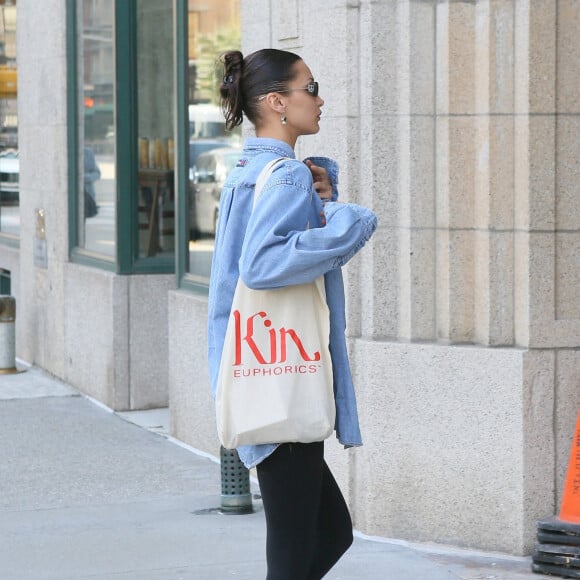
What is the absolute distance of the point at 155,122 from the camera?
10.4 meters

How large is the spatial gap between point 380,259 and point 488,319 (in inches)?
22.7

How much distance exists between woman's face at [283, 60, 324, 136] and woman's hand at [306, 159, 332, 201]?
12cm

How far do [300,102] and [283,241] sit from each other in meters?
0.46

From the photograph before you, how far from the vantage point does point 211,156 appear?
357 inches

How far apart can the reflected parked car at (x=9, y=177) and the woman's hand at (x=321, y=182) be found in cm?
1017

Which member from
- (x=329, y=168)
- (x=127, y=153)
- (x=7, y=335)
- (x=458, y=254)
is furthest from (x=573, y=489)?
(x=7, y=335)

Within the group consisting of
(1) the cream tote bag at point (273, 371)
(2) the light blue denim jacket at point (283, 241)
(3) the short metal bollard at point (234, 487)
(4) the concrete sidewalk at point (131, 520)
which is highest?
(2) the light blue denim jacket at point (283, 241)

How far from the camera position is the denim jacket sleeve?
381cm

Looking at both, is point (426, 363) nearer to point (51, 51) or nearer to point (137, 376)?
point (137, 376)

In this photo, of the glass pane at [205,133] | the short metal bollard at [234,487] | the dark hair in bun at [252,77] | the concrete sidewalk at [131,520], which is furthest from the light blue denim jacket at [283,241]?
the glass pane at [205,133]

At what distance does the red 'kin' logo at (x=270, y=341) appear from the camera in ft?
12.7

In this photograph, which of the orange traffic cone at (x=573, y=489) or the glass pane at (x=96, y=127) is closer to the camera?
the orange traffic cone at (x=573, y=489)

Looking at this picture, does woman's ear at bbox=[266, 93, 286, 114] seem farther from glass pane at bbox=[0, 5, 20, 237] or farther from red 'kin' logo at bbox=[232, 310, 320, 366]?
glass pane at bbox=[0, 5, 20, 237]

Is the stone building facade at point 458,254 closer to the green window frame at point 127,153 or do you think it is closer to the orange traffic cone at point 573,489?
the orange traffic cone at point 573,489
